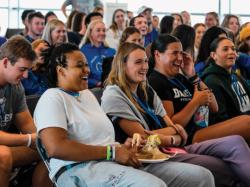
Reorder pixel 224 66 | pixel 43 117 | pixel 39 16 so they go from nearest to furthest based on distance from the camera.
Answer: pixel 43 117 → pixel 224 66 → pixel 39 16

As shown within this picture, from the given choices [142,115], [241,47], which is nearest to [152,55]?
[142,115]

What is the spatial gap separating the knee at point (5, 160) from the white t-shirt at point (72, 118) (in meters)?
0.27

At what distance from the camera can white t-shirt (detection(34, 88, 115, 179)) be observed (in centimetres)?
217

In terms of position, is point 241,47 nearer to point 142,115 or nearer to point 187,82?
point 187,82

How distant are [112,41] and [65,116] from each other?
4.27 meters

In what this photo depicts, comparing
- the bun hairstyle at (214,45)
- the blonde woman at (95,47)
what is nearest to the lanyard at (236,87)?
the bun hairstyle at (214,45)

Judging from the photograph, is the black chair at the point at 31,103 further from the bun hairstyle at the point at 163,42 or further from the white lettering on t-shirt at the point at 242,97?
the white lettering on t-shirt at the point at 242,97

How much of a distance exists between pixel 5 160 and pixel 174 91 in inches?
47.6

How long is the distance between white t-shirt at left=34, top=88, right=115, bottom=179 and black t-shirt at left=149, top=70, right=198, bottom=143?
0.80 meters

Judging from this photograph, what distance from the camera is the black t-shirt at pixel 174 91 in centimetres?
312

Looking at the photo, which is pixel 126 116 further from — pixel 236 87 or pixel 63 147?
pixel 236 87

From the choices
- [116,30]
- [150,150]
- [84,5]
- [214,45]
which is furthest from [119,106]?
[84,5]

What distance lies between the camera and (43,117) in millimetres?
2154

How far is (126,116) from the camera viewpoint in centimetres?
265
